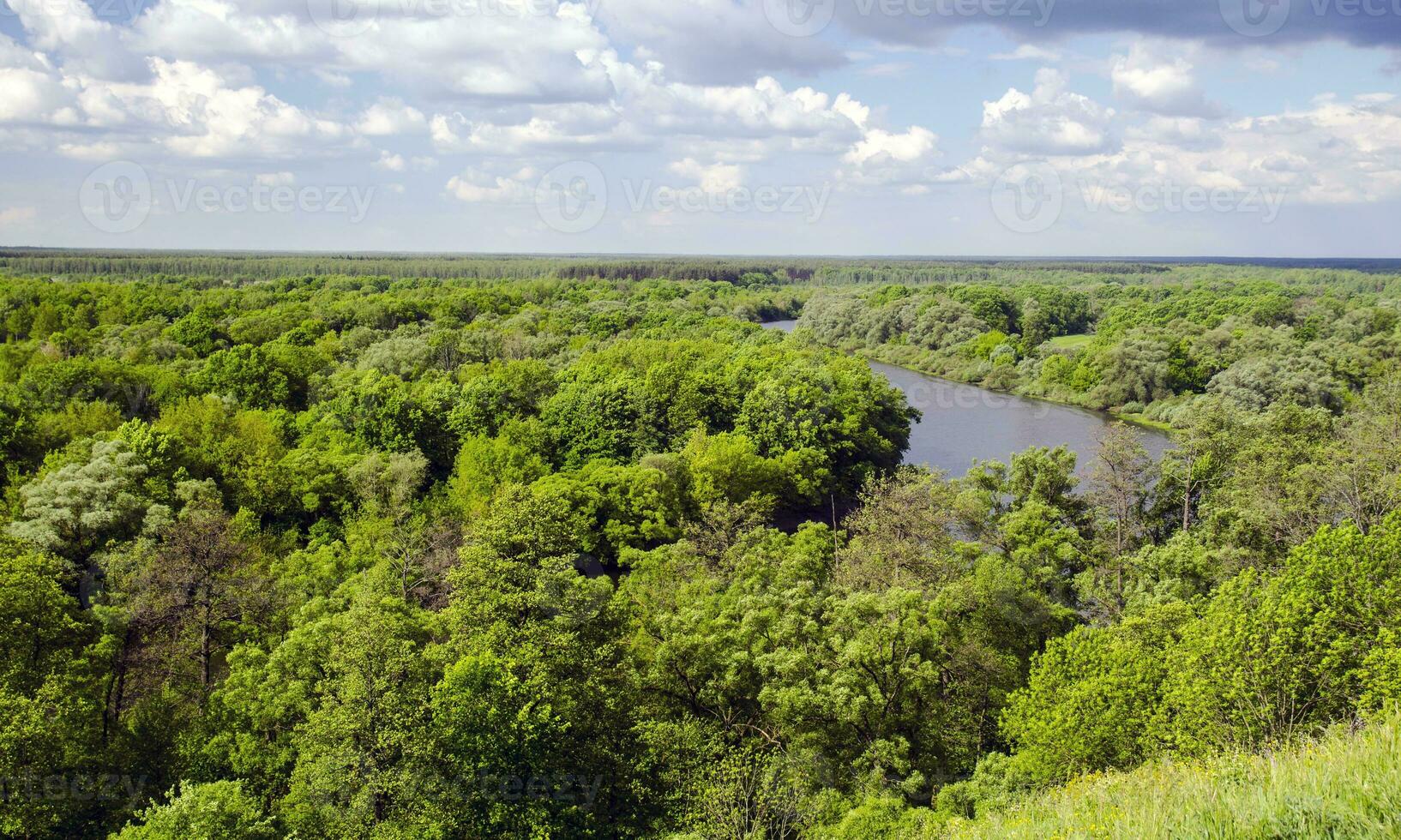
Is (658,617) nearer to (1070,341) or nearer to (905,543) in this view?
(905,543)

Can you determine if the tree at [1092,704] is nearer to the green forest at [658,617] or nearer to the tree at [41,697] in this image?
the green forest at [658,617]

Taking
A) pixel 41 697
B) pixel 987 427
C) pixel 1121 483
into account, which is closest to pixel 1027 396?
pixel 987 427

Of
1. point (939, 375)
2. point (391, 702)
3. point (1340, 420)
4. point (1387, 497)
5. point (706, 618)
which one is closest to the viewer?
point (391, 702)

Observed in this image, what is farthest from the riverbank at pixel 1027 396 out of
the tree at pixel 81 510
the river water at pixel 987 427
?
the tree at pixel 81 510

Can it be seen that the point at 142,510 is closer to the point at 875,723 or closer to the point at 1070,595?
the point at 875,723

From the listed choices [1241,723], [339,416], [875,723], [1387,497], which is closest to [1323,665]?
[1241,723]

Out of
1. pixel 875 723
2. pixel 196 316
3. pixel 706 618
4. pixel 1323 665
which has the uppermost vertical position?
pixel 196 316

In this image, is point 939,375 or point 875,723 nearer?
point 875,723

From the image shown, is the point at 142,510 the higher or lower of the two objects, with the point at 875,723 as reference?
higher
